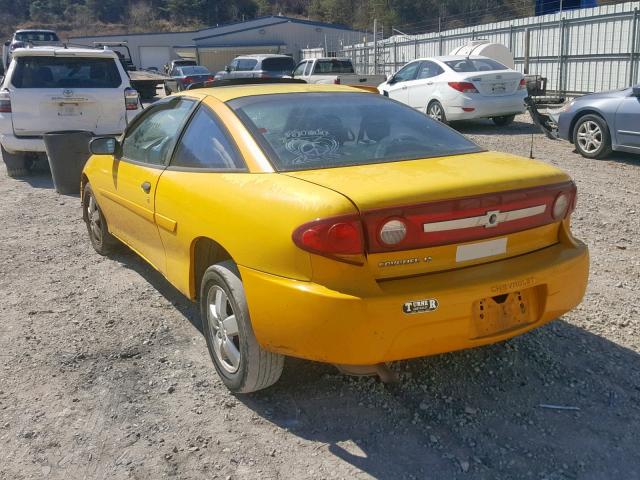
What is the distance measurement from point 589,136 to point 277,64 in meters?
16.7

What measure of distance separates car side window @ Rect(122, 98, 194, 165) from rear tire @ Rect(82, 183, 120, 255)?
0.94m

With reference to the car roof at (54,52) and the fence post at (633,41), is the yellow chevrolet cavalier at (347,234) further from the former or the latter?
the fence post at (633,41)

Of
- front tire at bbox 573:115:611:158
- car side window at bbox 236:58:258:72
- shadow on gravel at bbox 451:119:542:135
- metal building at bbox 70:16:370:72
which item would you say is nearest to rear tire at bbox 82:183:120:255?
front tire at bbox 573:115:611:158

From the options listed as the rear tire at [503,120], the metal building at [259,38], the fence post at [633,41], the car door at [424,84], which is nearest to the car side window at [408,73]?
the car door at [424,84]

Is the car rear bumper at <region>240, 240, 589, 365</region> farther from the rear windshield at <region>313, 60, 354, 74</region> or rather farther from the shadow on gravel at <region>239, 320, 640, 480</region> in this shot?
the rear windshield at <region>313, 60, 354, 74</region>

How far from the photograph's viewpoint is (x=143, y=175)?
4.10 meters

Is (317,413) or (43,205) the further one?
(43,205)

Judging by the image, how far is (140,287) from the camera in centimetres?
488

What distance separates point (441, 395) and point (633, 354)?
48.0 inches

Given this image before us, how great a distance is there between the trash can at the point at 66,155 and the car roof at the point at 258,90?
4550 mm

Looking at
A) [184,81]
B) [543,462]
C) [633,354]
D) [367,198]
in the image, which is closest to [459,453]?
[543,462]

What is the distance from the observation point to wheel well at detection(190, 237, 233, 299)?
3393mm

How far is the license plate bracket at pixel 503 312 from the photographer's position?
9.11 ft

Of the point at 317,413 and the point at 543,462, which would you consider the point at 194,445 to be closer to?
the point at 317,413
